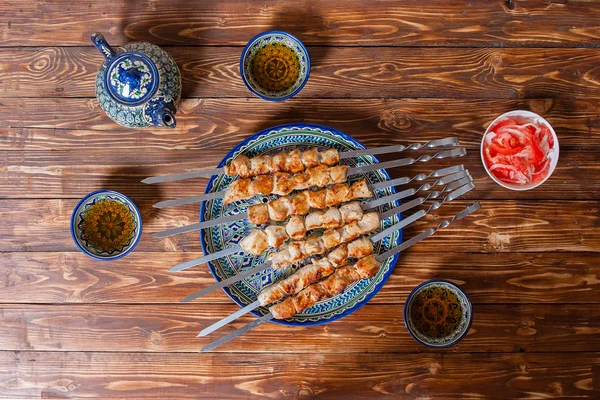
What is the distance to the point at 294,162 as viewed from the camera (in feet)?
6.39

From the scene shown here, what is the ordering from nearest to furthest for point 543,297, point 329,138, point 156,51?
point 156,51 → point 329,138 → point 543,297

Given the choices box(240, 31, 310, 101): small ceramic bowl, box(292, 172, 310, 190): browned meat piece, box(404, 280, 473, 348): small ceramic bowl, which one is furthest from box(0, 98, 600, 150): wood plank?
box(404, 280, 473, 348): small ceramic bowl

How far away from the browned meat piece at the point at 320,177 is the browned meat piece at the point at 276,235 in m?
0.24

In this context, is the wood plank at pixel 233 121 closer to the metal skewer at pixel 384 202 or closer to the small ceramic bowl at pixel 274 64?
the small ceramic bowl at pixel 274 64

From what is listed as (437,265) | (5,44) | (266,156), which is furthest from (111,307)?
(437,265)

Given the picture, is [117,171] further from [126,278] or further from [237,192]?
[237,192]

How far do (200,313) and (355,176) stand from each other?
96 cm

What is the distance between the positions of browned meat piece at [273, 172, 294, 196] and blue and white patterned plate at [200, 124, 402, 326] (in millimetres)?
158

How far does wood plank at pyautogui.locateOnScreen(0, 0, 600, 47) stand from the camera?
7.06 feet

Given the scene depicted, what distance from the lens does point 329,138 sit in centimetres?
206

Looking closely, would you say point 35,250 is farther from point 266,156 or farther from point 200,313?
point 266,156

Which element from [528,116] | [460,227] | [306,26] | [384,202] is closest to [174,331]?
→ [384,202]

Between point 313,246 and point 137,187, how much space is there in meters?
0.87

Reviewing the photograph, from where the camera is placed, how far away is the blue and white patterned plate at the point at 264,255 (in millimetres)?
2020
